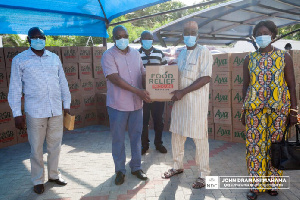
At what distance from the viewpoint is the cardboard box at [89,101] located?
23.3 feet

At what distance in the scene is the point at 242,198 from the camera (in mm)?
3062

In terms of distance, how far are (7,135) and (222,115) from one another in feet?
14.8

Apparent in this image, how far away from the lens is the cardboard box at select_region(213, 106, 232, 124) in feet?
17.5

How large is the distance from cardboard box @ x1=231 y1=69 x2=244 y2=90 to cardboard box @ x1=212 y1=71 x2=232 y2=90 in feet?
0.24

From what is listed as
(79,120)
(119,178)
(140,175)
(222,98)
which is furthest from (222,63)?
(79,120)

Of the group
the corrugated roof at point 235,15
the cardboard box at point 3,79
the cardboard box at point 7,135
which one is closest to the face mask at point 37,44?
the cardboard box at point 3,79

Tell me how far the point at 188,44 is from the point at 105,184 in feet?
6.92

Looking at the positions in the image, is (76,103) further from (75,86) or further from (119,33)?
(119,33)

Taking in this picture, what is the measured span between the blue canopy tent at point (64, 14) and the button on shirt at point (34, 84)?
202cm

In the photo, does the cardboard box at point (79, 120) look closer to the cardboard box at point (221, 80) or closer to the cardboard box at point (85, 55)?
the cardboard box at point (85, 55)

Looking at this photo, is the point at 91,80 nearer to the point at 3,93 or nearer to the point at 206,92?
the point at 3,93

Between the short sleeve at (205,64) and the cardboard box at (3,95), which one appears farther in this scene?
the cardboard box at (3,95)

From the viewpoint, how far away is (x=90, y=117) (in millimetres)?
7293

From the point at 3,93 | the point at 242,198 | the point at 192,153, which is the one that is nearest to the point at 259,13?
the point at 192,153
